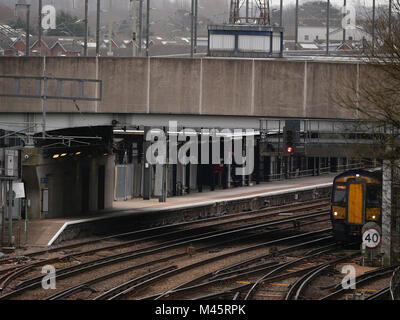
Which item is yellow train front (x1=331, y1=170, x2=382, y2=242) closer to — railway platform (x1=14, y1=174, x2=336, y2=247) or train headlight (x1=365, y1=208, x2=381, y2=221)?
train headlight (x1=365, y1=208, x2=381, y2=221)

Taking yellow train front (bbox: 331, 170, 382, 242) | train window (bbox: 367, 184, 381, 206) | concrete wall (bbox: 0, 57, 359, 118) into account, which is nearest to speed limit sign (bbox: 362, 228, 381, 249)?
yellow train front (bbox: 331, 170, 382, 242)

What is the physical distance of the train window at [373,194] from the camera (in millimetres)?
26347

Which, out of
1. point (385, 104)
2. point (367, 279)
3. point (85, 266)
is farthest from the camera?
point (85, 266)

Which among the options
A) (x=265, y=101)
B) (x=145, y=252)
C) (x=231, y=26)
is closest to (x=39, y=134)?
(x=145, y=252)

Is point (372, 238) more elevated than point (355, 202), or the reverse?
point (355, 202)

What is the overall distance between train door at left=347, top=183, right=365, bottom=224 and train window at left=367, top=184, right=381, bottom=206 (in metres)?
0.20

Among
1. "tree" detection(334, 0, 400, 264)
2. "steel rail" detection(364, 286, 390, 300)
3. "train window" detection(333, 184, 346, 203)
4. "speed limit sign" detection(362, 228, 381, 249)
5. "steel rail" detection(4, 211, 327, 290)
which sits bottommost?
"steel rail" detection(4, 211, 327, 290)

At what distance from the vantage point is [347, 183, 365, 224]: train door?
2667 cm

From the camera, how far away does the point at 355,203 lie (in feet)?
88.3

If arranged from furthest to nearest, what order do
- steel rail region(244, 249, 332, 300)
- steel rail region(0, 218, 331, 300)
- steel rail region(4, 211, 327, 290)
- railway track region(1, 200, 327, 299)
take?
1. steel rail region(4, 211, 327, 290)
2. railway track region(1, 200, 327, 299)
3. steel rail region(0, 218, 331, 300)
4. steel rail region(244, 249, 332, 300)

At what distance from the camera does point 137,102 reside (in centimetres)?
2695

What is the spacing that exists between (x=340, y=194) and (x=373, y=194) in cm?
131

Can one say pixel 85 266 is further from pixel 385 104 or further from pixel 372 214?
pixel 385 104

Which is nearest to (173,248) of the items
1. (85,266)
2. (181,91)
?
(85,266)
